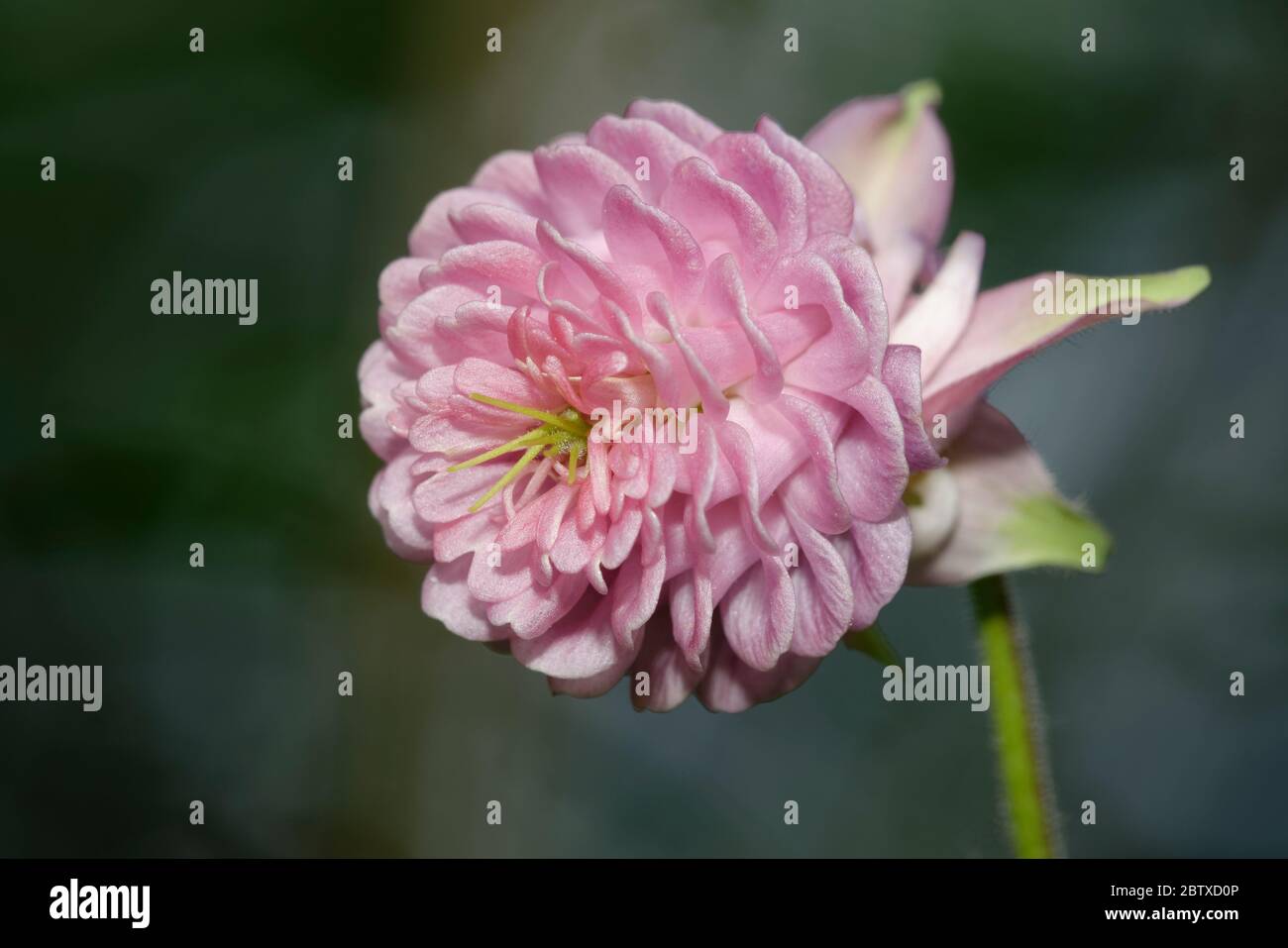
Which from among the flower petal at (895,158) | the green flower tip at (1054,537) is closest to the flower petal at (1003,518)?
the green flower tip at (1054,537)

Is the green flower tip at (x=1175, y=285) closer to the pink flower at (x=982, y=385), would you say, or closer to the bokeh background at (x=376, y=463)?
the pink flower at (x=982, y=385)

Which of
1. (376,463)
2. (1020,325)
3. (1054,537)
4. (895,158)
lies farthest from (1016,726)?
(376,463)

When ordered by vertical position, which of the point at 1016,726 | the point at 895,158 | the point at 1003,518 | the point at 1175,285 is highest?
the point at 895,158

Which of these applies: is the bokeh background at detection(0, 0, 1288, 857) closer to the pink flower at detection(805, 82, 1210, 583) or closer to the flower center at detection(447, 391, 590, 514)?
the pink flower at detection(805, 82, 1210, 583)

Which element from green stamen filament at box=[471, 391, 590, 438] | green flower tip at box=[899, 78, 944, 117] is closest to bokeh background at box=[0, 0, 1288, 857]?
green flower tip at box=[899, 78, 944, 117]

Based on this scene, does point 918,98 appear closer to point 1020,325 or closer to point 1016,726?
point 1020,325
